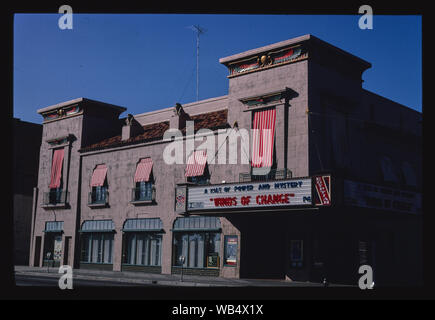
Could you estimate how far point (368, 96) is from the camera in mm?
35031

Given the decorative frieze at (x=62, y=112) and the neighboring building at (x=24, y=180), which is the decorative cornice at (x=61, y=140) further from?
the neighboring building at (x=24, y=180)

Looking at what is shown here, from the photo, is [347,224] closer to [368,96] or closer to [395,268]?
[395,268]

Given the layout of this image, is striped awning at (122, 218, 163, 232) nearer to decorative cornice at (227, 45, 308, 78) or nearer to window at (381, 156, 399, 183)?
decorative cornice at (227, 45, 308, 78)

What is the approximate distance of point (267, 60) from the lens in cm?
3100

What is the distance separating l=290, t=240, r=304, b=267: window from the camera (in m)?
28.8

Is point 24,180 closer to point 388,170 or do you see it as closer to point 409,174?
point 388,170

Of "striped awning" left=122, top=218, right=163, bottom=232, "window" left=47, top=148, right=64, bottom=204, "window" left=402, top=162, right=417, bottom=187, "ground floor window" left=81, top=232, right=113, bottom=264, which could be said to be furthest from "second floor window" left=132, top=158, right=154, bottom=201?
"window" left=402, top=162, right=417, bottom=187

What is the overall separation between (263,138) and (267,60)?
484cm

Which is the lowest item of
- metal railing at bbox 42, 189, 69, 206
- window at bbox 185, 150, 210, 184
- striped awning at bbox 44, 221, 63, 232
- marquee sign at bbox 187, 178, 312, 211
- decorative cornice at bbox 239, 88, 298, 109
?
striped awning at bbox 44, 221, 63, 232

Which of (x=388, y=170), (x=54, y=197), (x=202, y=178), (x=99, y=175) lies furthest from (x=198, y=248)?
(x=54, y=197)

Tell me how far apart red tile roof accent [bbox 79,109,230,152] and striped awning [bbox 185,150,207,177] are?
175 centimetres

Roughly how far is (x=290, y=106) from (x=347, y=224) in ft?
25.4

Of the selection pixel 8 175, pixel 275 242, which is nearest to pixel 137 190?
pixel 275 242

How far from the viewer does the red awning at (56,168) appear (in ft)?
142
